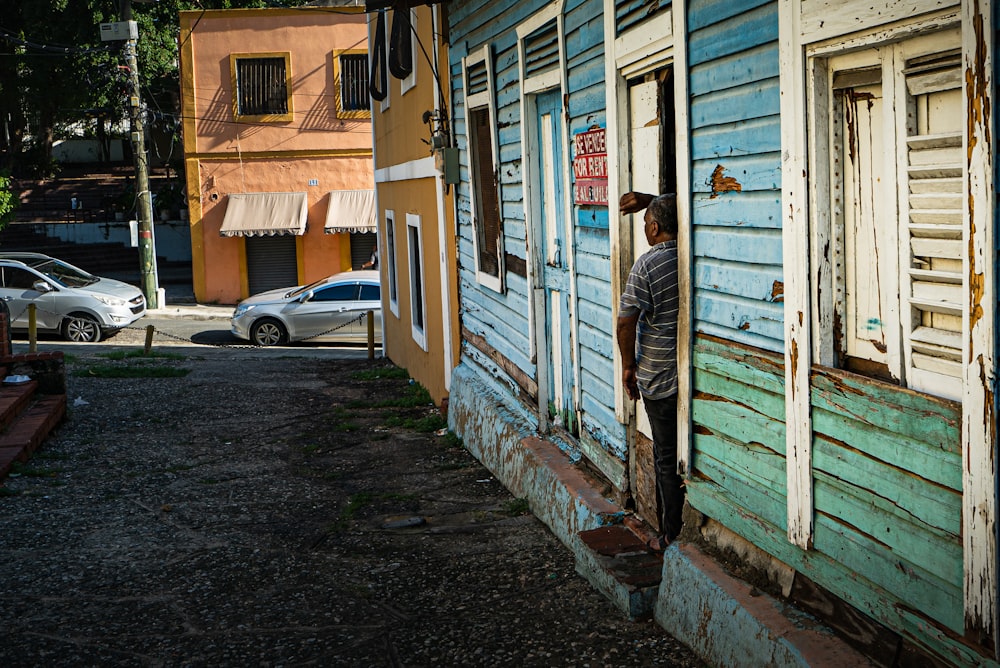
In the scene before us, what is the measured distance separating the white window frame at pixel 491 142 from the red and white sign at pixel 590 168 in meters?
1.87

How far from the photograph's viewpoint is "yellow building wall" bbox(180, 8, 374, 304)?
2647 cm

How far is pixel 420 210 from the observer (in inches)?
464

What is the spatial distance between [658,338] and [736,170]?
0.99m

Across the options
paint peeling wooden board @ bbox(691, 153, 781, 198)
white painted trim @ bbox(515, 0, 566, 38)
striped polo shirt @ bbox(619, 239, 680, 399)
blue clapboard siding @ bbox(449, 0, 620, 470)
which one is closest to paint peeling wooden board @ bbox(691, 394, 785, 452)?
striped polo shirt @ bbox(619, 239, 680, 399)

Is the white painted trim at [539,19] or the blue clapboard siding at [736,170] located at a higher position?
the white painted trim at [539,19]

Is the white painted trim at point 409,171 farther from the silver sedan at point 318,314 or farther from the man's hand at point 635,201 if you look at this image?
the man's hand at point 635,201

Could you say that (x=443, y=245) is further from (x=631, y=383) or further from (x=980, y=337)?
(x=980, y=337)

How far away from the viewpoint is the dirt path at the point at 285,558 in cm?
506

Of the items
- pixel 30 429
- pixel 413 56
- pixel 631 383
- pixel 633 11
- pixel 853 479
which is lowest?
pixel 30 429

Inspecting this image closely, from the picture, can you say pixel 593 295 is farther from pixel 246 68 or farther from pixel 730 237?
pixel 246 68

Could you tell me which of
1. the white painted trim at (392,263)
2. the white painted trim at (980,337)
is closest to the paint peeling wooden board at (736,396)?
the white painted trim at (980,337)

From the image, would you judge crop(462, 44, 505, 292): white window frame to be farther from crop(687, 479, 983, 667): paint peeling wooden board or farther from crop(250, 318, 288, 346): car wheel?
crop(250, 318, 288, 346): car wheel

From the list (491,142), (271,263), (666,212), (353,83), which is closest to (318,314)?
(271,263)

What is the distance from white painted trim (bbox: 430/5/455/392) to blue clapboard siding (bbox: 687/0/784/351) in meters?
5.53
